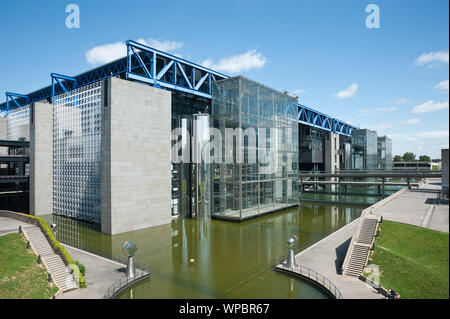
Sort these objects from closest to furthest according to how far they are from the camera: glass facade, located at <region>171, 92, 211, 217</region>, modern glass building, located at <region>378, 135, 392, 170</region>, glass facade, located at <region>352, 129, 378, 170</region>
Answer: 1. glass facade, located at <region>171, 92, 211, 217</region>
2. glass facade, located at <region>352, 129, 378, 170</region>
3. modern glass building, located at <region>378, 135, 392, 170</region>

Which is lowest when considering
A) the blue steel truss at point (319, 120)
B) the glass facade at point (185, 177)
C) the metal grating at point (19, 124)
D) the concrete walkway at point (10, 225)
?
the concrete walkway at point (10, 225)

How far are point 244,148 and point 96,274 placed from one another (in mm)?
24500

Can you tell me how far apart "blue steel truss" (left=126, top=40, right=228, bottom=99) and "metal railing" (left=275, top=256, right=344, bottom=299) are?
30.1 m

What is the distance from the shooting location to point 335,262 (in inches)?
871

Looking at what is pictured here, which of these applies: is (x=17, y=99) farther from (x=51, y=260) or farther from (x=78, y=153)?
(x=51, y=260)

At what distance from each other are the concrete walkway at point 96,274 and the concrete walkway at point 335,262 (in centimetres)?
1351

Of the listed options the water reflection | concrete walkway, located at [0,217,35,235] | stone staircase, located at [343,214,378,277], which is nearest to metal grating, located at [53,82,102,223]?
the water reflection

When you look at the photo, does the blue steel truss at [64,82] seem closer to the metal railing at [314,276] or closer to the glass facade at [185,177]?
the glass facade at [185,177]

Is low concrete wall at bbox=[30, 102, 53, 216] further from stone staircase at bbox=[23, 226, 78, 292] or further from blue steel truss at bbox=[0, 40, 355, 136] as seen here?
stone staircase at bbox=[23, 226, 78, 292]

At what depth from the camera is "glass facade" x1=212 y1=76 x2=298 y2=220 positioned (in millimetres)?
39000

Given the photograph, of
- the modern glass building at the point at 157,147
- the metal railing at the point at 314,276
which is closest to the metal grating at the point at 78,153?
the modern glass building at the point at 157,147

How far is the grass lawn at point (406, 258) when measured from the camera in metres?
14.4

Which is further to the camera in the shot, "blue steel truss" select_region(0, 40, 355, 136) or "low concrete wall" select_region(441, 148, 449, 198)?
"blue steel truss" select_region(0, 40, 355, 136)
